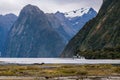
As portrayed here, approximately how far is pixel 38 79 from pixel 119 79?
674 inches

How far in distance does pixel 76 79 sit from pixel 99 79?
5324 mm

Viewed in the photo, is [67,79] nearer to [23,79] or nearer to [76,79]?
[76,79]

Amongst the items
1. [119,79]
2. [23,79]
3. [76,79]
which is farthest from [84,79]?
[23,79]

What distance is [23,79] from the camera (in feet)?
256

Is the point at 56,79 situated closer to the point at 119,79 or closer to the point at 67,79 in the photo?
the point at 67,79

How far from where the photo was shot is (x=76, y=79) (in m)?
78.0

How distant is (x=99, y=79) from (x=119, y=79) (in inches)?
181

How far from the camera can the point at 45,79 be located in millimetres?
78750

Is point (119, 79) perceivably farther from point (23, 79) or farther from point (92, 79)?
point (23, 79)

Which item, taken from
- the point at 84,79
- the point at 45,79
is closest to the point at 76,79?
the point at 84,79

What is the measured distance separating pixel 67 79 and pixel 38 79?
21.0ft

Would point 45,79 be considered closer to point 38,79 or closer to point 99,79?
point 38,79

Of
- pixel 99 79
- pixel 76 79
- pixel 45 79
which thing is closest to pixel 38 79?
pixel 45 79

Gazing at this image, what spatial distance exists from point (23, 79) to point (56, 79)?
7.03 m
